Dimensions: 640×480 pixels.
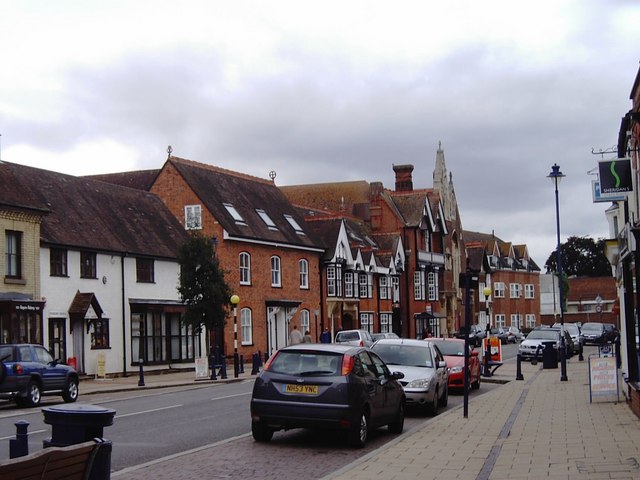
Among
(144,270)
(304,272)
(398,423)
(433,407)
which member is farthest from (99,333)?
(398,423)

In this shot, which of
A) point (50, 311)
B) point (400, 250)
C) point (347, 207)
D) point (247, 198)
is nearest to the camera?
point (50, 311)

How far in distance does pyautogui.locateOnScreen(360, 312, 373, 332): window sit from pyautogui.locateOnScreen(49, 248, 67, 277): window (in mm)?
31218

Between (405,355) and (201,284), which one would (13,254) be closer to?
(201,284)

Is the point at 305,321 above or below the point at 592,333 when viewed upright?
above

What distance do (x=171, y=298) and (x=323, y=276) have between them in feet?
59.0

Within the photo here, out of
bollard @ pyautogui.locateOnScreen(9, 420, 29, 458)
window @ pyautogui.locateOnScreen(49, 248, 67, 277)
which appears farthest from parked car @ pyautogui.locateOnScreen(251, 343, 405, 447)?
window @ pyautogui.locateOnScreen(49, 248, 67, 277)

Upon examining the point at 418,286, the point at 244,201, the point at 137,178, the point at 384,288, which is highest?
the point at 137,178

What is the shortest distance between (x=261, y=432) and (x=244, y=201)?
3900 cm

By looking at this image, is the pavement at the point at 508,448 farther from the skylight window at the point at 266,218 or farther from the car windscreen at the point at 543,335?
the skylight window at the point at 266,218

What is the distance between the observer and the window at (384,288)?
6750 cm

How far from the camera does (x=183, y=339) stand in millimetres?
43312

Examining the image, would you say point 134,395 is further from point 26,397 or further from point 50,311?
point 50,311

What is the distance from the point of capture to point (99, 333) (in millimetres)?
37094

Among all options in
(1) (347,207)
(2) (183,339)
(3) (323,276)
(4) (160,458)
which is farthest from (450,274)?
(4) (160,458)
